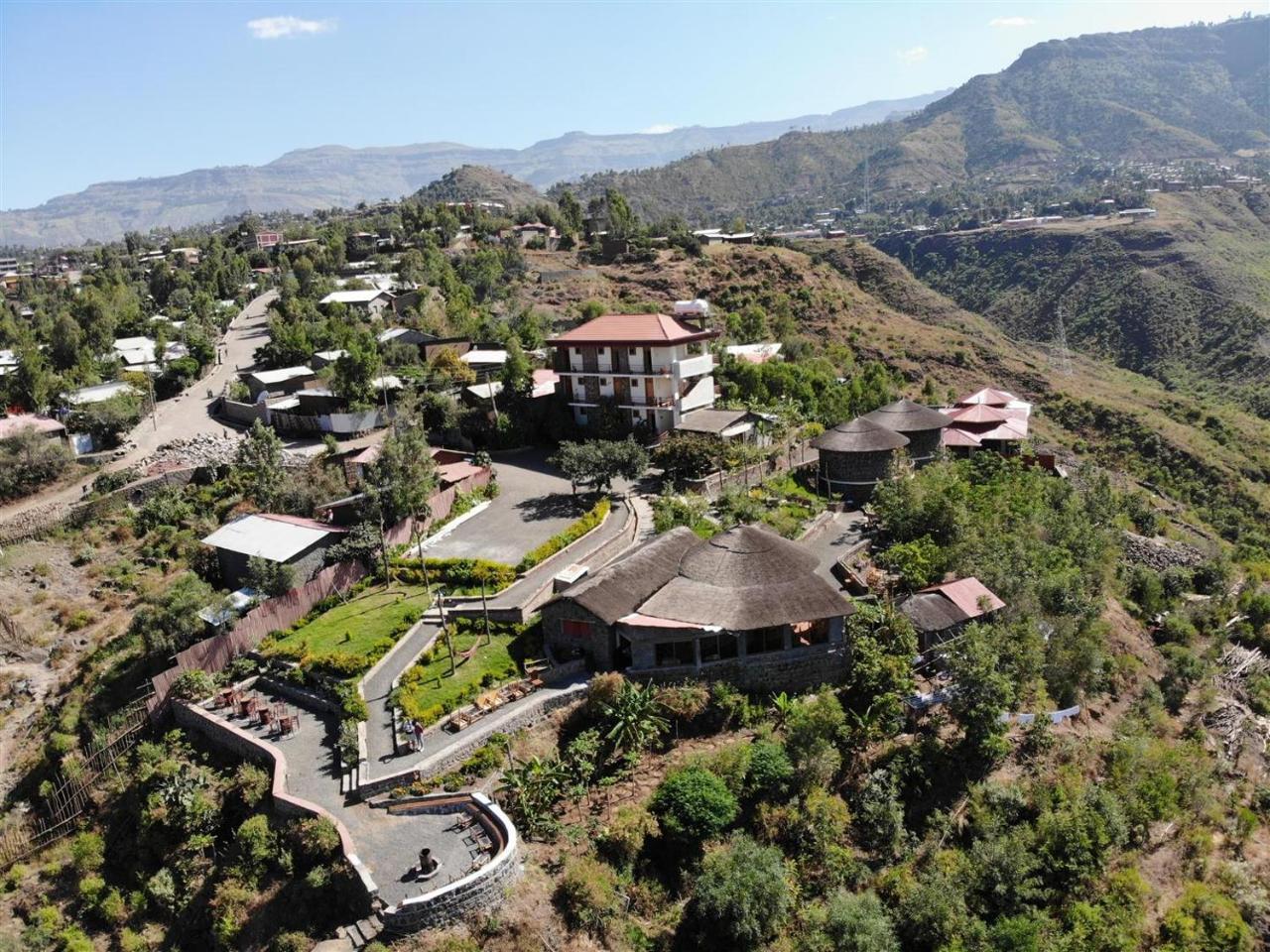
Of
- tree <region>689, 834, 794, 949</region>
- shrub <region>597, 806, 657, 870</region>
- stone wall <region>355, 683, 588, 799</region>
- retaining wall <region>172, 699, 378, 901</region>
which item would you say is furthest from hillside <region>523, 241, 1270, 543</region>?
tree <region>689, 834, 794, 949</region>

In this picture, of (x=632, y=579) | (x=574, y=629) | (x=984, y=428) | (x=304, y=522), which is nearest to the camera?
(x=574, y=629)

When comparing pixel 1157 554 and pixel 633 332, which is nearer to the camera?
pixel 1157 554

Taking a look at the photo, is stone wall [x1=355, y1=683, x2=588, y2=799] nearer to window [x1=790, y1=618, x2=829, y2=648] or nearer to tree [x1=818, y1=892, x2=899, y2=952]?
window [x1=790, y1=618, x2=829, y2=648]

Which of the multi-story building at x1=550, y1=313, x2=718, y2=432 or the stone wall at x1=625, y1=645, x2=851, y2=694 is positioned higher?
the multi-story building at x1=550, y1=313, x2=718, y2=432

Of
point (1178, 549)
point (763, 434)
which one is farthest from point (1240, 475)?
point (763, 434)

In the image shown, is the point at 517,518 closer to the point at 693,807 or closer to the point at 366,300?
the point at 693,807

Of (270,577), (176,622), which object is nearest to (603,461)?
(270,577)
